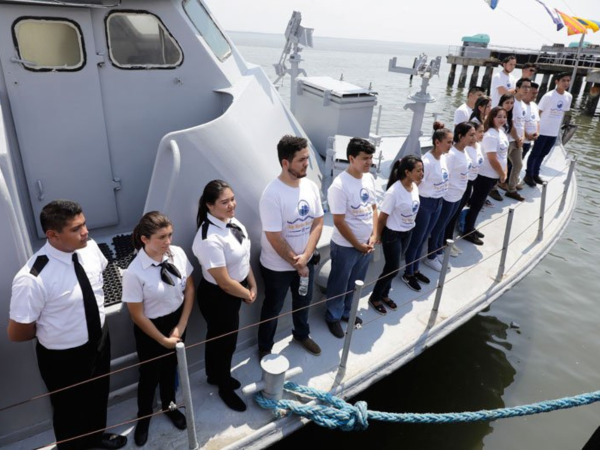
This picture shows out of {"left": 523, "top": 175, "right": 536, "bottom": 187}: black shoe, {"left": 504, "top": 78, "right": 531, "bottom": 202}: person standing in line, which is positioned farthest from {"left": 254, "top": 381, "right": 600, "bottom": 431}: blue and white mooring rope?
{"left": 523, "top": 175, "right": 536, "bottom": 187}: black shoe

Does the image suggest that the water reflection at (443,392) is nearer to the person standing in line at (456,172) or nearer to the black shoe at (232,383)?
the black shoe at (232,383)

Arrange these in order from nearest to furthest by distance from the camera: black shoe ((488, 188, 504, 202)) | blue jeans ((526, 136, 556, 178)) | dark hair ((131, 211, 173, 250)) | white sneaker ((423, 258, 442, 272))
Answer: dark hair ((131, 211, 173, 250)) < white sneaker ((423, 258, 442, 272)) < black shoe ((488, 188, 504, 202)) < blue jeans ((526, 136, 556, 178))

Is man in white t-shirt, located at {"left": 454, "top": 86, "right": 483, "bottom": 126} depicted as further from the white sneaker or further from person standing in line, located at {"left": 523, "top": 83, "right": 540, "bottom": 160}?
the white sneaker

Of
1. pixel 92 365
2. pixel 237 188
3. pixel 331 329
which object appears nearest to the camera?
pixel 92 365

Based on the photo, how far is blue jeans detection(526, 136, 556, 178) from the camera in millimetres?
7266

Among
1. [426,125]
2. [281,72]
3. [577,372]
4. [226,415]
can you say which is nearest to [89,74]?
[226,415]

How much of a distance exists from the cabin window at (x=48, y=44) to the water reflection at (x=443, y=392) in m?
3.74

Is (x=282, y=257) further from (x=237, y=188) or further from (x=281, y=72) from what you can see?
(x=281, y=72)

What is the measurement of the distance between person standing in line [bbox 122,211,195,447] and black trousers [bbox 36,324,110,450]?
0.23 meters

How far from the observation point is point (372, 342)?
3.78 metres

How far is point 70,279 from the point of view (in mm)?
2295

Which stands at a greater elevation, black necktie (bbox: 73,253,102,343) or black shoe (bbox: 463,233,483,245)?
black necktie (bbox: 73,253,102,343)

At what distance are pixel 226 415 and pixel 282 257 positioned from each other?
112 cm

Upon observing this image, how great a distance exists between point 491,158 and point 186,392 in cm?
439
